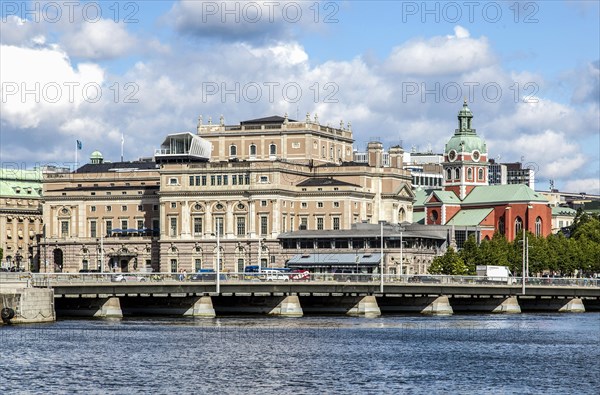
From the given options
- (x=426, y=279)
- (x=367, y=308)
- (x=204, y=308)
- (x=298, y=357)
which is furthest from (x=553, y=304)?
(x=298, y=357)

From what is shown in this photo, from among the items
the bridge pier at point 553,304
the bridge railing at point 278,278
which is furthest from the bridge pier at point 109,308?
the bridge pier at point 553,304

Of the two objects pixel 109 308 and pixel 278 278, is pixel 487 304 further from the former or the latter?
pixel 109 308

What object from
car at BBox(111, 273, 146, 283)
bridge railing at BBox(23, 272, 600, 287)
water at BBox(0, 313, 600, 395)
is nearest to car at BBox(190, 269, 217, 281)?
bridge railing at BBox(23, 272, 600, 287)

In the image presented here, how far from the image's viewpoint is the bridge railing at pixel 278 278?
14612 cm

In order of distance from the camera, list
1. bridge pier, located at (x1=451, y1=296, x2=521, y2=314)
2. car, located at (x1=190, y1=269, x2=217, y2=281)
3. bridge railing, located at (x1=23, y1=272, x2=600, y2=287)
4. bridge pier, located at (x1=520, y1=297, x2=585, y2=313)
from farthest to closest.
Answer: bridge pier, located at (x1=520, y1=297, x2=585, y2=313), bridge pier, located at (x1=451, y1=296, x2=521, y2=314), car, located at (x1=190, y1=269, x2=217, y2=281), bridge railing, located at (x1=23, y1=272, x2=600, y2=287)

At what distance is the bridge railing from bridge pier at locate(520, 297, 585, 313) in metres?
1.91

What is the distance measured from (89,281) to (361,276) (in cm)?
3076

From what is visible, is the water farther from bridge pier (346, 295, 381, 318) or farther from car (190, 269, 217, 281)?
bridge pier (346, 295, 381, 318)

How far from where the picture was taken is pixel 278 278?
164250 mm

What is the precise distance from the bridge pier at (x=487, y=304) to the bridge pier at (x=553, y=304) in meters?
6.39

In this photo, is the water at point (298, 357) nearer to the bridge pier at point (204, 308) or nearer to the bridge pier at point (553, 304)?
the bridge pier at point (204, 308)

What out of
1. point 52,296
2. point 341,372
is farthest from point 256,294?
point 341,372

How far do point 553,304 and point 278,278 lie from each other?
30241mm

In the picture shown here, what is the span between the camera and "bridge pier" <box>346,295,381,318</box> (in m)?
154
